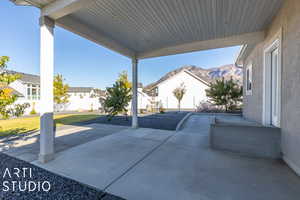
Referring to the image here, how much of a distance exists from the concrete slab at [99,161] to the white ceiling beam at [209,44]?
3.80 metres

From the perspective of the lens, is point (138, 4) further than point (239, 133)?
No

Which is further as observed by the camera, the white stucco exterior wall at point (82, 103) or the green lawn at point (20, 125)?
the white stucco exterior wall at point (82, 103)

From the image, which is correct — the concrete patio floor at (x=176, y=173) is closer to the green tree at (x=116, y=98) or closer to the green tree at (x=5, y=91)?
the green tree at (x=5, y=91)

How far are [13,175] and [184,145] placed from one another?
404 cm

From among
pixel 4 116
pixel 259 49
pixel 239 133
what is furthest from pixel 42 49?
pixel 259 49

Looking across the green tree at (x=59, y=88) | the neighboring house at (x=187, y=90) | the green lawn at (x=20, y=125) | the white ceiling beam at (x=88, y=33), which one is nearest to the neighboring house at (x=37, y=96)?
the green tree at (x=59, y=88)

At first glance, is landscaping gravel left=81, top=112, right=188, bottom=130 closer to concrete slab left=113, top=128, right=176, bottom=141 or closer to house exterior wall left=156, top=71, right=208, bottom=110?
concrete slab left=113, top=128, right=176, bottom=141

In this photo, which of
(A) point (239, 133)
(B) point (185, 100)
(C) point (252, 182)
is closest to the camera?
(C) point (252, 182)

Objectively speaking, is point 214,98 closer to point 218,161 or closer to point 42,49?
point 218,161

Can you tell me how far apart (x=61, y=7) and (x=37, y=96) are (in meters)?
20.7

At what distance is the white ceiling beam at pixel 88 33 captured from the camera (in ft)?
10.9

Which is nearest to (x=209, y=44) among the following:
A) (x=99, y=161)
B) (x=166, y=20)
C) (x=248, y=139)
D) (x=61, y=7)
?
(x=166, y=20)

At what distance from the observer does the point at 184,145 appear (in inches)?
158

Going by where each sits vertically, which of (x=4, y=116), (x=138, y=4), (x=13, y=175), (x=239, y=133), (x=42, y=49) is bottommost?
(x=13, y=175)
